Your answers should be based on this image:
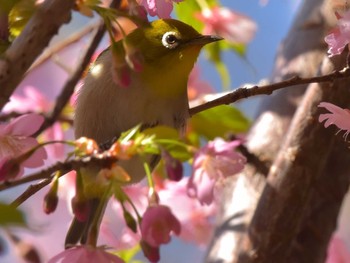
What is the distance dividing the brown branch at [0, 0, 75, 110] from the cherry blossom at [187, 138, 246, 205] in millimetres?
317

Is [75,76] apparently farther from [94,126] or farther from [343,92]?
[343,92]

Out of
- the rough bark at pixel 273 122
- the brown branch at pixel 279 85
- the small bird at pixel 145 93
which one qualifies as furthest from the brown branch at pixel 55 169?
the rough bark at pixel 273 122

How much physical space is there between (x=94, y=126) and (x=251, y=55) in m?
2.11

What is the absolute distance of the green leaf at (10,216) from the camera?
52 cm

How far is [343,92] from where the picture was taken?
1193 mm

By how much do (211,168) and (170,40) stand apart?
327mm

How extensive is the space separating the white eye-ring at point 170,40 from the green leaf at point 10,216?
2.61 feet

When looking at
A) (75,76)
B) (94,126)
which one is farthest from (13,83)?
(75,76)

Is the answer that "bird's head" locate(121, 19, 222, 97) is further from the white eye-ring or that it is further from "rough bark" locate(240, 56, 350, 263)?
"rough bark" locate(240, 56, 350, 263)

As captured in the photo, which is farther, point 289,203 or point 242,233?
point 242,233

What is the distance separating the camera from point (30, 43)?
76cm

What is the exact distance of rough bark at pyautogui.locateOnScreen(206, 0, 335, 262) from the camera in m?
1.52

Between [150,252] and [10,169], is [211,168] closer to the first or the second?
[150,252]

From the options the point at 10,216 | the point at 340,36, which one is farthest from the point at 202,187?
the point at 10,216
